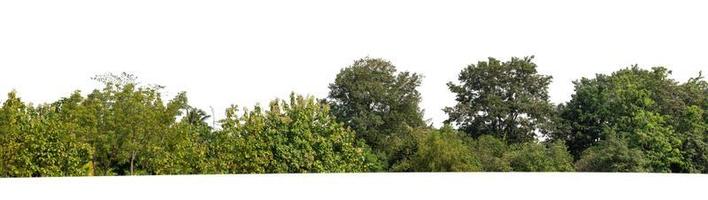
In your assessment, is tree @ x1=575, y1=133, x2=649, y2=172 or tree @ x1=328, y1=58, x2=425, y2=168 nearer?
tree @ x1=575, y1=133, x2=649, y2=172

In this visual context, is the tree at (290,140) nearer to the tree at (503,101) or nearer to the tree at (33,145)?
the tree at (33,145)

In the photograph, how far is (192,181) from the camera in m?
11.4

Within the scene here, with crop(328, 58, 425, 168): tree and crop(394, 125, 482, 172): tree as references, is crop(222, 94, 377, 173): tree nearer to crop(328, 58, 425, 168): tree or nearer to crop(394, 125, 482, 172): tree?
crop(394, 125, 482, 172): tree

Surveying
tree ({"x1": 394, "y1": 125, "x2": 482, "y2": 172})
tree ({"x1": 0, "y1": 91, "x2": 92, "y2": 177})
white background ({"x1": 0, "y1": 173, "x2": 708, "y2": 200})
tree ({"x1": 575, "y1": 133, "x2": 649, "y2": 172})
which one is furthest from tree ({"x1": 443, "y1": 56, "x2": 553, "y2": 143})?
white background ({"x1": 0, "y1": 173, "x2": 708, "y2": 200})

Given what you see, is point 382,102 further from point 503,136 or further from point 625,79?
point 625,79

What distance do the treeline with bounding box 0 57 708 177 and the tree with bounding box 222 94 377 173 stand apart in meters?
0.03

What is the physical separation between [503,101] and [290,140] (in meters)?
17.9

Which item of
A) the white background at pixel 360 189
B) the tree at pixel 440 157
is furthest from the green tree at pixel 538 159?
the white background at pixel 360 189

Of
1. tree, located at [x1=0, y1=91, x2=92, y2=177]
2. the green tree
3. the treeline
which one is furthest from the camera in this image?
the green tree

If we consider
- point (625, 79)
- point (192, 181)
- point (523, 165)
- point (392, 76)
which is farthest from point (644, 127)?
point (192, 181)

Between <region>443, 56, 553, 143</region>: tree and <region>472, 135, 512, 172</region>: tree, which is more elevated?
<region>443, 56, 553, 143</region>: tree

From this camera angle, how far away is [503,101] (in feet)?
126

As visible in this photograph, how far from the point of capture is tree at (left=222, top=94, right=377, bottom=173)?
21.9 metres

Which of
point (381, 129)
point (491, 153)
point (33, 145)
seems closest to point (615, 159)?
point (491, 153)
